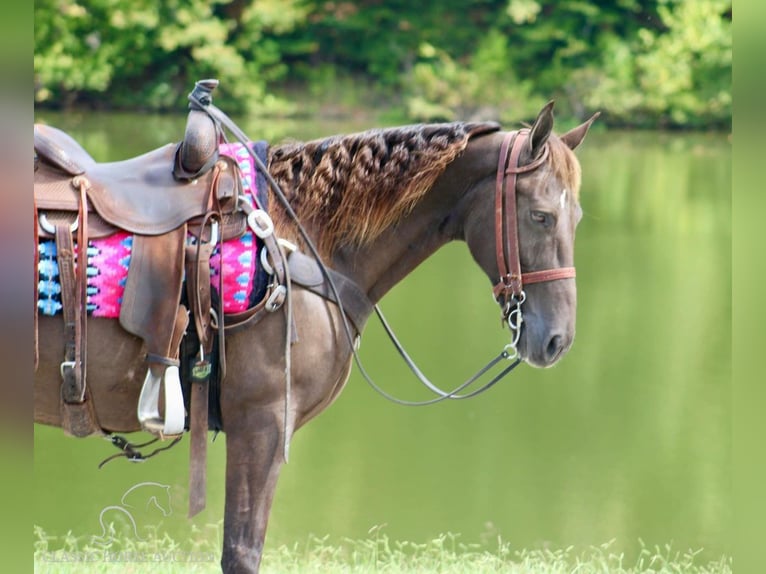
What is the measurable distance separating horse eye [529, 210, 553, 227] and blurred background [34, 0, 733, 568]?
1.91 metres

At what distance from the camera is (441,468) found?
20.7 feet

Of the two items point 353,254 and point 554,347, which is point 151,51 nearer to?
point 353,254

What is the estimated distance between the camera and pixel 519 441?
22.6 feet

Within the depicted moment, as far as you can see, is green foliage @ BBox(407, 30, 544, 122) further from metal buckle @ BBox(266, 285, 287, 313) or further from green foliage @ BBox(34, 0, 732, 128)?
metal buckle @ BBox(266, 285, 287, 313)

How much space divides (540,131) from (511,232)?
0.76 ft

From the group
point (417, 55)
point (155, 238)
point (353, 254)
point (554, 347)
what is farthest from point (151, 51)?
point (554, 347)

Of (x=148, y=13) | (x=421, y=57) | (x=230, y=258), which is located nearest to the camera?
(x=230, y=258)

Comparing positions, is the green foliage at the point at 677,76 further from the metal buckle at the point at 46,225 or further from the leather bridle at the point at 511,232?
the metal buckle at the point at 46,225

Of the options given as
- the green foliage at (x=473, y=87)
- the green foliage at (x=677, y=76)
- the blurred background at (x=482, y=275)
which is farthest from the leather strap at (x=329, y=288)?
the green foliage at (x=677, y=76)

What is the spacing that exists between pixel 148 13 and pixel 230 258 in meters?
19.8

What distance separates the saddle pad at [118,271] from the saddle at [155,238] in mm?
22
